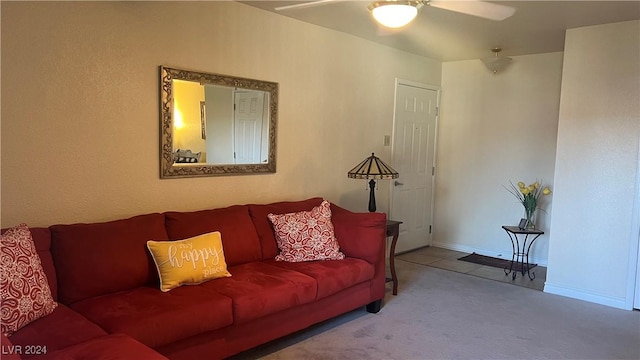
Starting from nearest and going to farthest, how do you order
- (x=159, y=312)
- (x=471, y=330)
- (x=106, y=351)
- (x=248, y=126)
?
(x=106, y=351) < (x=159, y=312) < (x=471, y=330) < (x=248, y=126)

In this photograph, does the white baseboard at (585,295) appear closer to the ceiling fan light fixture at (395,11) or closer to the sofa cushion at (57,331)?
the ceiling fan light fixture at (395,11)

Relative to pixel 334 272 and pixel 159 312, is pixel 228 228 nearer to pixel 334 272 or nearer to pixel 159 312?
pixel 334 272

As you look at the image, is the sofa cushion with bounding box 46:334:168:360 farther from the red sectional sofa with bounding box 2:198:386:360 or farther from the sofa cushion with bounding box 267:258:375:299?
the sofa cushion with bounding box 267:258:375:299

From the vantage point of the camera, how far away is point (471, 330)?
10.9ft

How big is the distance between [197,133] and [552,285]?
336cm

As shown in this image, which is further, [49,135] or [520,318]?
[520,318]

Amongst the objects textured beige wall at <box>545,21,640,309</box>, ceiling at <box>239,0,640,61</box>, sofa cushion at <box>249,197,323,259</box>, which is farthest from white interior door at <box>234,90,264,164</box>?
textured beige wall at <box>545,21,640,309</box>

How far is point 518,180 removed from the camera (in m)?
5.30

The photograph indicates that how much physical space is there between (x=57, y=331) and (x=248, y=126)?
208cm

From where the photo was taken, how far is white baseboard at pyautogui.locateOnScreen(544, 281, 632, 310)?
389cm

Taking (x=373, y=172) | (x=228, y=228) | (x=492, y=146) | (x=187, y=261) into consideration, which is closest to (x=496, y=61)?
(x=492, y=146)

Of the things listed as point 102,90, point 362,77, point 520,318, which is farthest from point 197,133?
point 520,318

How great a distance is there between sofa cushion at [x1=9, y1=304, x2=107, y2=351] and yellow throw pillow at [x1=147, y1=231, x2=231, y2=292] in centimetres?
51

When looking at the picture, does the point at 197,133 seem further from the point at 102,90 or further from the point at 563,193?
the point at 563,193
